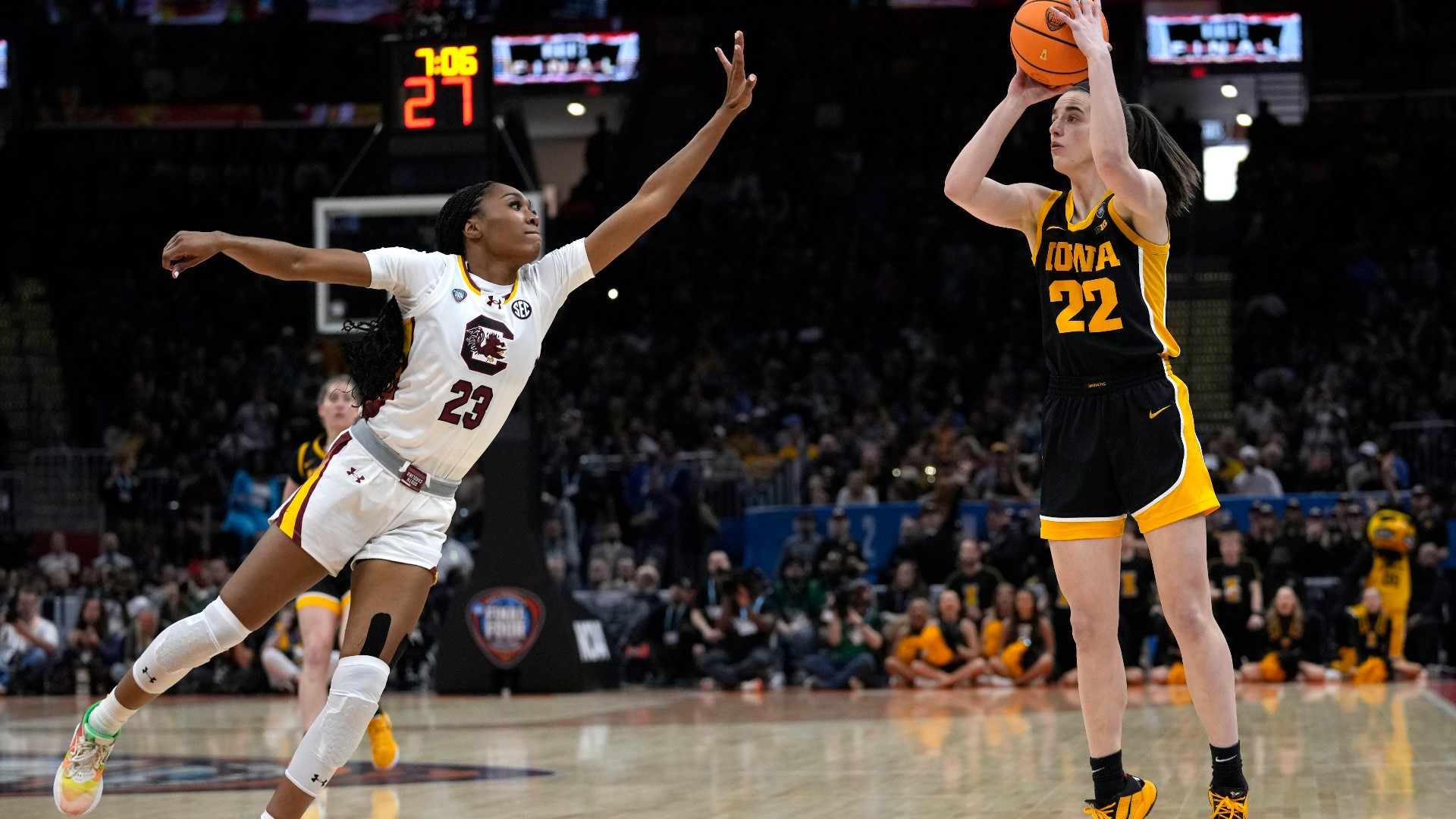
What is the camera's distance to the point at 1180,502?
206 inches

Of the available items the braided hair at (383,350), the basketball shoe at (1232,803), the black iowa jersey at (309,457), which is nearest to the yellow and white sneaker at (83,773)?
the braided hair at (383,350)

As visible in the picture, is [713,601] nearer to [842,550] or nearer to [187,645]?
[842,550]

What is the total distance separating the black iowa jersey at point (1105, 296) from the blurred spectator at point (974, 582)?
10.1 metres

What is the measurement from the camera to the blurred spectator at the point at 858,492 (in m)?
17.7

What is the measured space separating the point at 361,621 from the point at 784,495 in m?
A: 13.9

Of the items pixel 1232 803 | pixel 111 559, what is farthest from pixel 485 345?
pixel 111 559

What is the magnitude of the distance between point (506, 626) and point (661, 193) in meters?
9.70

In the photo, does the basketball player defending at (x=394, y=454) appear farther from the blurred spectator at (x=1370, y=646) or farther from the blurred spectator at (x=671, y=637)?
the blurred spectator at (x=1370, y=646)

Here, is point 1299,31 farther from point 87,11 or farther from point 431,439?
point 431,439

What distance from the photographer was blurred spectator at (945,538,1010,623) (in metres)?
15.4

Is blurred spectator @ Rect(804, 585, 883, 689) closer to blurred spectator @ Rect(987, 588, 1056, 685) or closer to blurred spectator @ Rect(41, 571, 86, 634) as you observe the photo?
blurred spectator @ Rect(987, 588, 1056, 685)

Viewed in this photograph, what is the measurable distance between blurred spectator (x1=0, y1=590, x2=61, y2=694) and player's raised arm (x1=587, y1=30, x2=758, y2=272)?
43.2 feet

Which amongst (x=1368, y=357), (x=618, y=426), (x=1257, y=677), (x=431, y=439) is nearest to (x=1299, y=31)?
(x=1368, y=357)

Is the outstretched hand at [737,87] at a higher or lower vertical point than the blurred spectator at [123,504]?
higher
